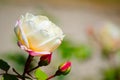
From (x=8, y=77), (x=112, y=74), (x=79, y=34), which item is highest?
(x=8, y=77)

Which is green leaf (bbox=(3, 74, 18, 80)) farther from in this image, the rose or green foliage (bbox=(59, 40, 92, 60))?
green foliage (bbox=(59, 40, 92, 60))

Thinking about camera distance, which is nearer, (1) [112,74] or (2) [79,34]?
(1) [112,74]

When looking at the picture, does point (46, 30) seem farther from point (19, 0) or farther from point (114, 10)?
point (114, 10)

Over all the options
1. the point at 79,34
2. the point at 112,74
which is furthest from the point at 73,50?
the point at 79,34

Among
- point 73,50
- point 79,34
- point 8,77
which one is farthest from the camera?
point 79,34

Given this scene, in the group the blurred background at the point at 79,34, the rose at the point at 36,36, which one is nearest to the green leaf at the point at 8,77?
the rose at the point at 36,36

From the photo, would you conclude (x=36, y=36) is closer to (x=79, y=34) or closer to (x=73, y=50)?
(x=73, y=50)
